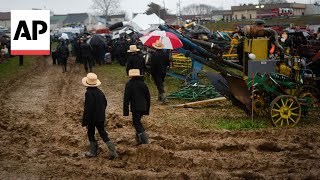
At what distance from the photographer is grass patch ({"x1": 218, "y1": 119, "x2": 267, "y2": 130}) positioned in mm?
10688

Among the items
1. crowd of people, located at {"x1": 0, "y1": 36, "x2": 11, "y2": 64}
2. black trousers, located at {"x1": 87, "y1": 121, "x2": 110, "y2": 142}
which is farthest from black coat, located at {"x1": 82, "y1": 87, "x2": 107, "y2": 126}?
crowd of people, located at {"x1": 0, "y1": 36, "x2": 11, "y2": 64}

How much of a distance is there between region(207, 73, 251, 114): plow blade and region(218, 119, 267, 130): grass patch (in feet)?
1.51

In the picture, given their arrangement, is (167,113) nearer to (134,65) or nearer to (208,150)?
(134,65)

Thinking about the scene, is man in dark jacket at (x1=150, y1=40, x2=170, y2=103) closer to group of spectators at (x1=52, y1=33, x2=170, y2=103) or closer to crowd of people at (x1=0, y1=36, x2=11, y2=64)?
group of spectators at (x1=52, y1=33, x2=170, y2=103)

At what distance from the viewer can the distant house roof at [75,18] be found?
11956 centimetres

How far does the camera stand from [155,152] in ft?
27.7

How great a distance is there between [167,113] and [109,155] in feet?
13.6

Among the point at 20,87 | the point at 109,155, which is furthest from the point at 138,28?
the point at 109,155

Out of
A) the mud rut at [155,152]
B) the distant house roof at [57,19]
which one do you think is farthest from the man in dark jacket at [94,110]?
the distant house roof at [57,19]

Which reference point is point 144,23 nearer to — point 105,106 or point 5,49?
point 5,49

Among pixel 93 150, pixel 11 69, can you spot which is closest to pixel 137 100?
pixel 93 150

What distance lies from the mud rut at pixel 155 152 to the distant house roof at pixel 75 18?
360ft

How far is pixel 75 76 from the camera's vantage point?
72.6ft

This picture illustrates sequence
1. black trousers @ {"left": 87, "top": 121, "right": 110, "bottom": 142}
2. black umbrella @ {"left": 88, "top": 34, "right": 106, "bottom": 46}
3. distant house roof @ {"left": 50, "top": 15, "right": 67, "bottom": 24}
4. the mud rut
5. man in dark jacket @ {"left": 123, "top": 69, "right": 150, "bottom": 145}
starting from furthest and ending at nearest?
distant house roof @ {"left": 50, "top": 15, "right": 67, "bottom": 24}, black umbrella @ {"left": 88, "top": 34, "right": 106, "bottom": 46}, man in dark jacket @ {"left": 123, "top": 69, "right": 150, "bottom": 145}, black trousers @ {"left": 87, "top": 121, "right": 110, "bottom": 142}, the mud rut
